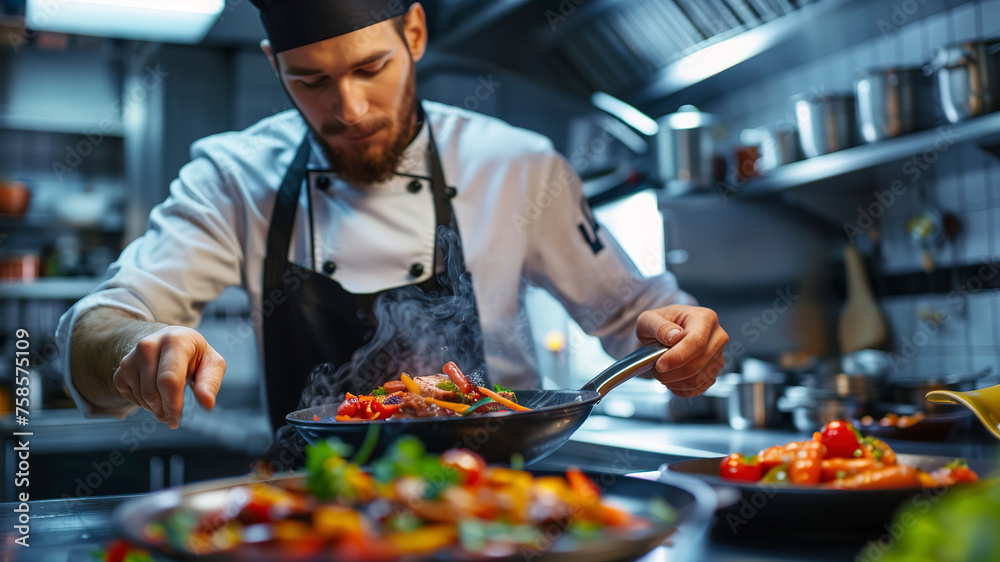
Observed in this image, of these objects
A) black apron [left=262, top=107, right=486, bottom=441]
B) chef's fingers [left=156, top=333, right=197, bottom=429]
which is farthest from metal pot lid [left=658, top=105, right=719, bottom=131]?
chef's fingers [left=156, top=333, right=197, bottom=429]

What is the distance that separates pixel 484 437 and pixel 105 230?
15.2 feet

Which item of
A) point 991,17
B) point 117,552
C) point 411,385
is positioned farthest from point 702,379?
point 991,17

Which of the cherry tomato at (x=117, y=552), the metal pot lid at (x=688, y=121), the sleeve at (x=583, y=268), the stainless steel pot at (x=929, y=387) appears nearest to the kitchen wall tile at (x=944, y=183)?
the stainless steel pot at (x=929, y=387)

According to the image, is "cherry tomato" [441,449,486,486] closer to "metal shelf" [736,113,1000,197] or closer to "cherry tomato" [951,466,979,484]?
"cherry tomato" [951,466,979,484]

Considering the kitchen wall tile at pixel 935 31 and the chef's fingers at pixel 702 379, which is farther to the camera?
the kitchen wall tile at pixel 935 31

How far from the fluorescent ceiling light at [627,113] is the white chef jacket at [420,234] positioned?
1.54 m

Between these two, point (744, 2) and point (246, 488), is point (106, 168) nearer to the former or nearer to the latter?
point (744, 2)

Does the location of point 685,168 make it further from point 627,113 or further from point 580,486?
point 580,486

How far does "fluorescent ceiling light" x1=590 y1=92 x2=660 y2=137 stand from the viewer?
3.52 m

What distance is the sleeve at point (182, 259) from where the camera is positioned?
1.53 m

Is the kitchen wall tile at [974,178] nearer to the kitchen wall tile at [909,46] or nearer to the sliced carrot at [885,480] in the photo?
the kitchen wall tile at [909,46]

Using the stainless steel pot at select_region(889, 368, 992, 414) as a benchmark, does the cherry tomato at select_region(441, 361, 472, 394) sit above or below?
above

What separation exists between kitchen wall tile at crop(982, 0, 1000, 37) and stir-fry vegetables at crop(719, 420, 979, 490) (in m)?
2.08

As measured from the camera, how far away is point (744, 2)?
2.91 m
